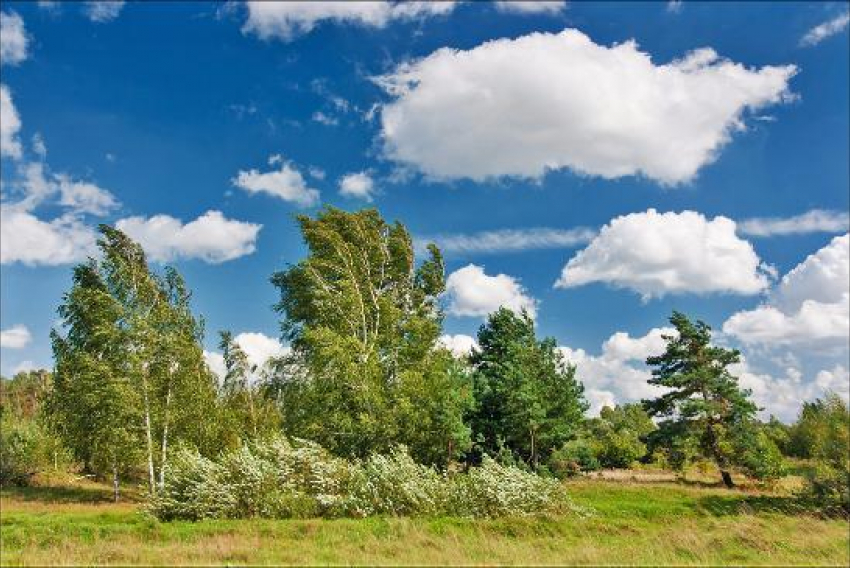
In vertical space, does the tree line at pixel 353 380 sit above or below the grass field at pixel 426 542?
above

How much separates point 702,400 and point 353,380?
2543 centimetres

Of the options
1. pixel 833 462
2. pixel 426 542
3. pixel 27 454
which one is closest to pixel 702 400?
pixel 833 462

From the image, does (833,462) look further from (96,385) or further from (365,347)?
(96,385)

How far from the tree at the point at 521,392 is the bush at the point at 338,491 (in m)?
14.5

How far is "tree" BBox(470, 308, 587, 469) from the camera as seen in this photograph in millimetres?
42406

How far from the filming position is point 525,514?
2405 centimetres

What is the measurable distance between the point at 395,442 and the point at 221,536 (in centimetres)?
1633

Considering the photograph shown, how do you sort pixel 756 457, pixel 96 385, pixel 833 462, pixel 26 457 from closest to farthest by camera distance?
pixel 833 462 < pixel 96 385 < pixel 756 457 < pixel 26 457

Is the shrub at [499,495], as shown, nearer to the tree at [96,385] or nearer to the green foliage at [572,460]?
the green foliage at [572,460]

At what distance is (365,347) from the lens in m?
37.8

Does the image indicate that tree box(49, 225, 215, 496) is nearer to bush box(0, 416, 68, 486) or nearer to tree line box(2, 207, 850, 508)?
tree line box(2, 207, 850, 508)

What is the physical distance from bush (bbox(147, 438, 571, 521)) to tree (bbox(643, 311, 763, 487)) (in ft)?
74.9

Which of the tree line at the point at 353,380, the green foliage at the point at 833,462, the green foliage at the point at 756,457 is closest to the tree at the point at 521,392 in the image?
the tree line at the point at 353,380

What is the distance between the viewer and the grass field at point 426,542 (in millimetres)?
16172
